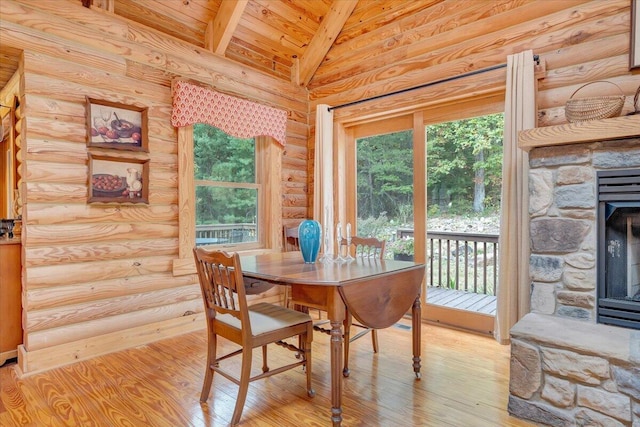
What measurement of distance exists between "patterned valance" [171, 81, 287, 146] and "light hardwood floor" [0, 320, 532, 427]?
1982 mm

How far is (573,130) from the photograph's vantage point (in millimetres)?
2080

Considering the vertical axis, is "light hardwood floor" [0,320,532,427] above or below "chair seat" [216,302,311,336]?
below

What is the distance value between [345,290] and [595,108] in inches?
71.8

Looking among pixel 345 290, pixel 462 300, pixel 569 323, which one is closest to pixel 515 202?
pixel 569 323

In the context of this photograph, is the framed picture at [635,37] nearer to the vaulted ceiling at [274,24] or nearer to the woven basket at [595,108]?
the woven basket at [595,108]

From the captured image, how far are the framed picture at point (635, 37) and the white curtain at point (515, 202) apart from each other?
552mm

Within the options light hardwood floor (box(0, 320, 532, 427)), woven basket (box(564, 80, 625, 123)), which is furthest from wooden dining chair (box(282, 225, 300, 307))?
woven basket (box(564, 80, 625, 123))

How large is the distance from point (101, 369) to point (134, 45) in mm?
2441

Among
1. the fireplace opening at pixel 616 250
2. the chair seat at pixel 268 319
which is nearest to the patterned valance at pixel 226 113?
the chair seat at pixel 268 319

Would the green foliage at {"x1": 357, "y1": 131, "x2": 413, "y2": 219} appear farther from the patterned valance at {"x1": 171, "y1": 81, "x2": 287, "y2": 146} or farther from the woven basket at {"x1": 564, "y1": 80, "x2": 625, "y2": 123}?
the woven basket at {"x1": 564, "y1": 80, "x2": 625, "y2": 123}

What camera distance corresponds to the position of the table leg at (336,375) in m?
1.75

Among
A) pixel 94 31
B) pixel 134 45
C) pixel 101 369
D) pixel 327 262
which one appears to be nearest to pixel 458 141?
pixel 327 262

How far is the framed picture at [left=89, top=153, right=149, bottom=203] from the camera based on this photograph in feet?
8.85

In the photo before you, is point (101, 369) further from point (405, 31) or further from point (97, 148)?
point (405, 31)
